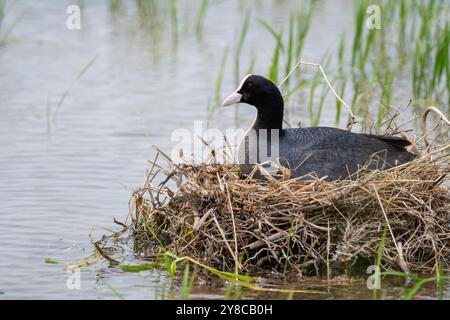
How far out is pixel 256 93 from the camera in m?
7.16

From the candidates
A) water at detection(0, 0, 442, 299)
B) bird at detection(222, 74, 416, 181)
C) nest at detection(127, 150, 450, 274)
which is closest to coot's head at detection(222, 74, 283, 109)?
bird at detection(222, 74, 416, 181)

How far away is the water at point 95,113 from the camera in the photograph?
21.7 feet

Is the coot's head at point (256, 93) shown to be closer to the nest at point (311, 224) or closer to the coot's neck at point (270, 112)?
the coot's neck at point (270, 112)

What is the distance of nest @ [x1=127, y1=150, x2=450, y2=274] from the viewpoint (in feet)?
20.1

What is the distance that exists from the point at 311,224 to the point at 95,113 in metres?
5.29

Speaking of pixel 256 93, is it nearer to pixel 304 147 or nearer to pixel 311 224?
pixel 304 147

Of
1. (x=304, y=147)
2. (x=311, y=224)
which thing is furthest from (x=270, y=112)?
(x=311, y=224)

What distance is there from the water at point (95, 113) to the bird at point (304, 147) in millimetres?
1040

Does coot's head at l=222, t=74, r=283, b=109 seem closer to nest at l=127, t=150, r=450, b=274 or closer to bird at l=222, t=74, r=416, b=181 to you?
bird at l=222, t=74, r=416, b=181

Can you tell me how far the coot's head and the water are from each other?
4.67 feet

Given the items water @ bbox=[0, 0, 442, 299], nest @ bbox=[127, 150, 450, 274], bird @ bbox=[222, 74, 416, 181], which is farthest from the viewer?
bird @ bbox=[222, 74, 416, 181]

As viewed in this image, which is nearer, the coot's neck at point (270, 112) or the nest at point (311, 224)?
the nest at point (311, 224)

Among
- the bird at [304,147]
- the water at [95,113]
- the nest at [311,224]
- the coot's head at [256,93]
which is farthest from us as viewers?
the coot's head at [256,93]

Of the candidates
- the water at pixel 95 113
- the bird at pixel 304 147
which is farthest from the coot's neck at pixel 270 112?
the water at pixel 95 113
